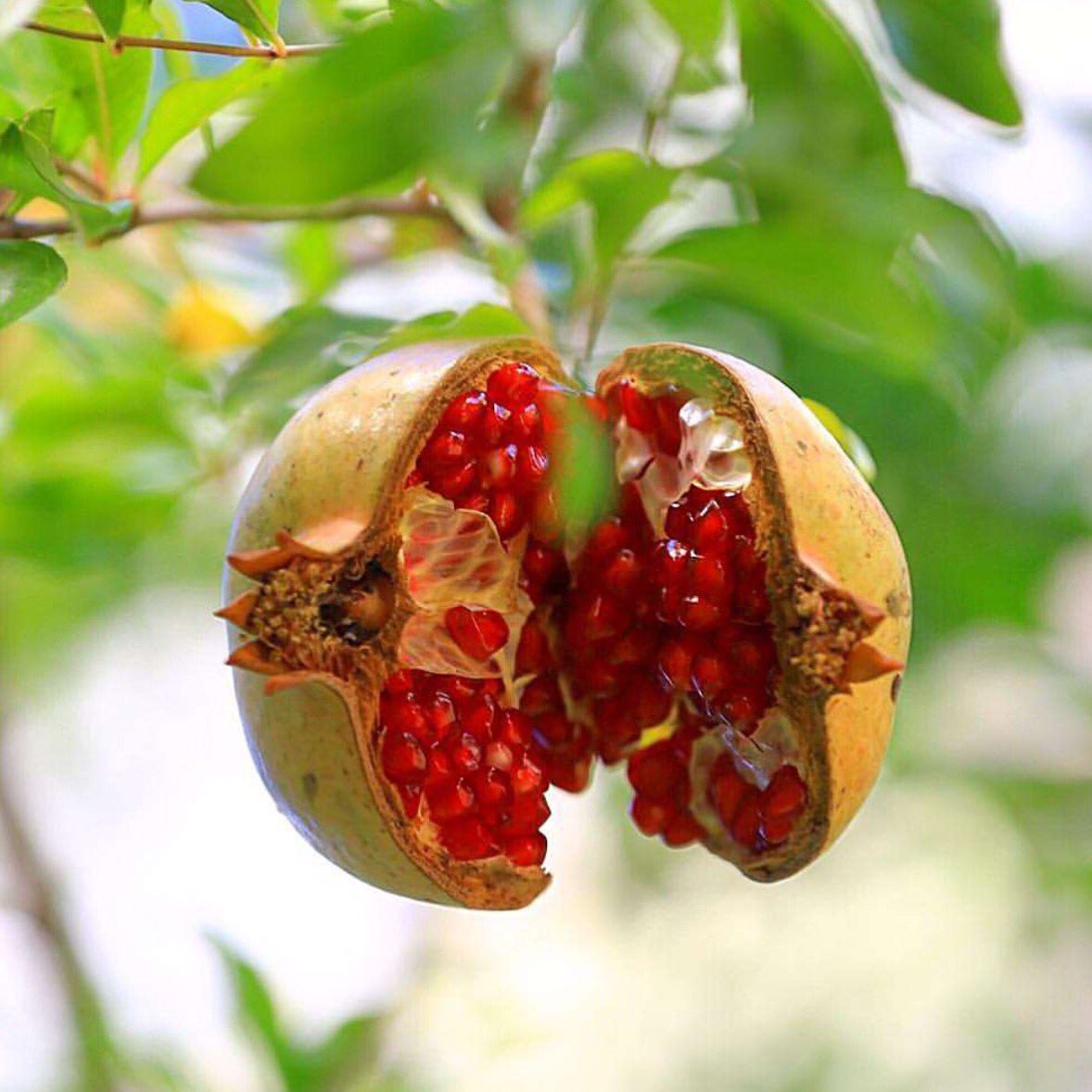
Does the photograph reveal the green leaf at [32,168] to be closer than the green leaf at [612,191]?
Yes

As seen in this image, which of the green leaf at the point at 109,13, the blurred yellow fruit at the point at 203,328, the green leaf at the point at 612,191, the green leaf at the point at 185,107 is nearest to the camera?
→ the green leaf at the point at 109,13

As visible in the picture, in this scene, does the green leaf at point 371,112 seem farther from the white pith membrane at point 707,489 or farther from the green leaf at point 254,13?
A: the white pith membrane at point 707,489

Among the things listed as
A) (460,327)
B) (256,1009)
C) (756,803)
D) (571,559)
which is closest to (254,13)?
(460,327)

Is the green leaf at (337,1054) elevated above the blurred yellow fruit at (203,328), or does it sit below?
below

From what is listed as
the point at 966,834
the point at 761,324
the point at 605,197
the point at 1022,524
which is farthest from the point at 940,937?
the point at 605,197

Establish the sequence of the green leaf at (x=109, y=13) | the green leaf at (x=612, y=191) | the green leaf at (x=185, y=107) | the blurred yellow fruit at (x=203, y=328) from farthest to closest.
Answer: the blurred yellow fruit at (x=203, y=328), the green leaf at (x=612, y=191), the green leaf at (x=185, y=107), the green leaf at (x=109, y=13)

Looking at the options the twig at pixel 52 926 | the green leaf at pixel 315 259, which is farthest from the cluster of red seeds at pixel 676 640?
the twig at pixel 52 926
